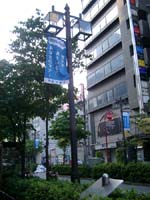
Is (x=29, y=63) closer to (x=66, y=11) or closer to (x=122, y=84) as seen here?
(x=66, y=11)

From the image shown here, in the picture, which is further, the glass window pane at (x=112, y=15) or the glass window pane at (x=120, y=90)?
the glass window pane at (x=112, y=15)

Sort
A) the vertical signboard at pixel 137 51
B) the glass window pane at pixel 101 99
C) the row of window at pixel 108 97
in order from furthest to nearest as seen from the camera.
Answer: the glass window pane at pixel 101 99, the row of window at pixel 108 97, the vertical signboard at pixel 137 51

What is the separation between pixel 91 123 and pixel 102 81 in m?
8.69

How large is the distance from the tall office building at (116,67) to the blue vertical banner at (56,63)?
23.3 metres

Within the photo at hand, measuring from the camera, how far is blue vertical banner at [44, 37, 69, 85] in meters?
9.87

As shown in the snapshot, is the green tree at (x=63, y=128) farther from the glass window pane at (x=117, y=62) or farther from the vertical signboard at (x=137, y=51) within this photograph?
the glass window pane at (x=117, y=62)

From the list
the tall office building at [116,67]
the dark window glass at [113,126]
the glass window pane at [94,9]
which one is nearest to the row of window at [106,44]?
the tall office building at [116,67]

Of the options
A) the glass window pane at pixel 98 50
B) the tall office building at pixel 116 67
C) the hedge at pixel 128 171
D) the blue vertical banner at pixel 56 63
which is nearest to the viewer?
the blue vertical banner at pixel 56 63

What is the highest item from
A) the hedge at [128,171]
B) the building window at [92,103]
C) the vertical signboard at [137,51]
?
the vertical signboard at [137,51]

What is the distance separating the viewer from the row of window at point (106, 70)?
4766cm

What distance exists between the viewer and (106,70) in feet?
169

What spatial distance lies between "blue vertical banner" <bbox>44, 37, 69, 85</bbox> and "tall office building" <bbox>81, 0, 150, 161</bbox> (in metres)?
23.3

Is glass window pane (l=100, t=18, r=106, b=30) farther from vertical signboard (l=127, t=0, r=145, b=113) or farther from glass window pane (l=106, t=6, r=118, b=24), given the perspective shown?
vertical signboard (l=127, t=0, r=145, b=113)

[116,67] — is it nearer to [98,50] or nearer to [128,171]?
[98,50]
